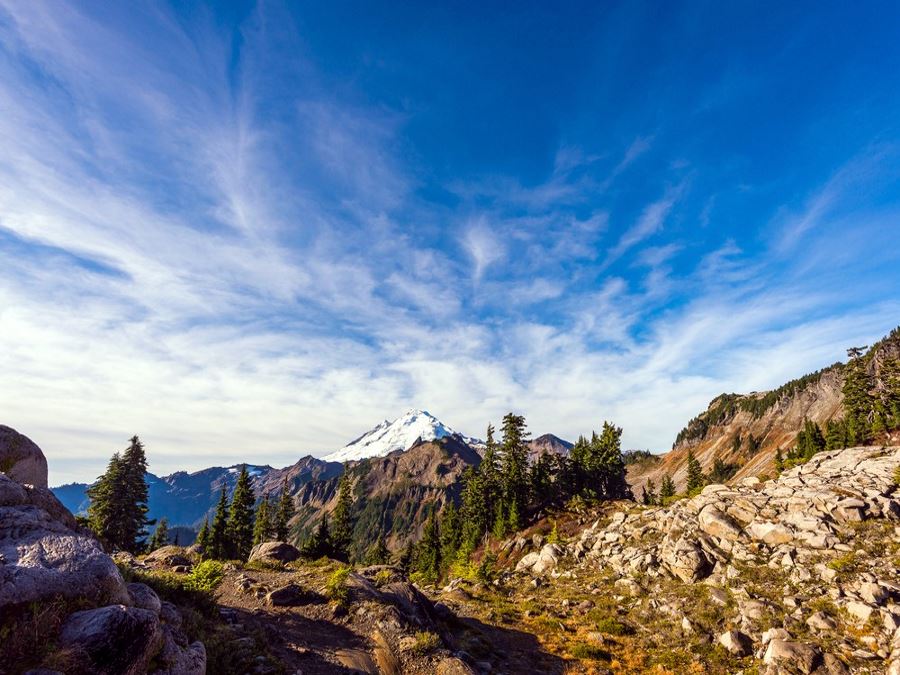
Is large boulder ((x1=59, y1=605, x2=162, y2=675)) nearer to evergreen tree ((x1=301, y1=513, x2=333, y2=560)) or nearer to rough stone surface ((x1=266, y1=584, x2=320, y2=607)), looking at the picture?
rough stone surface ((x1=266, y1=584, x2=320, y2=607))

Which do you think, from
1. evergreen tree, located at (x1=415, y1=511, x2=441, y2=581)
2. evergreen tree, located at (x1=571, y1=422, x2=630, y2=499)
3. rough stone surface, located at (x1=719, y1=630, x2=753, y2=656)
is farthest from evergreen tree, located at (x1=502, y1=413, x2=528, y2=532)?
rough stone surface, located at (x1=719, y1=630, x2=753, y2=656)

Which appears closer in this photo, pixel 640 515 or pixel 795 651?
pixel 795 651

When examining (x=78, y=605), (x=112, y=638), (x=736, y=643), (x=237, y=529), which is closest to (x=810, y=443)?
(x=736, y=643)

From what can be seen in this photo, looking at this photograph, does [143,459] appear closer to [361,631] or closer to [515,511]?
[361,631]

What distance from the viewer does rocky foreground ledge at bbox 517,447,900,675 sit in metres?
19.3

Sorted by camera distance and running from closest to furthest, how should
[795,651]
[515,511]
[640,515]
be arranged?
[795,651], [640,515], [515,511]

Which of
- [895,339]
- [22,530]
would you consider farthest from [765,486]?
[895,339]

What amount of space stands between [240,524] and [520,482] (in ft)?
147

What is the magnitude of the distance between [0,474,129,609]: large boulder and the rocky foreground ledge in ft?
86.1

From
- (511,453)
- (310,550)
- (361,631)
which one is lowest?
(310,550)

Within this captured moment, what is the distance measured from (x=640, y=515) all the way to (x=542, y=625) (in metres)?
21.0

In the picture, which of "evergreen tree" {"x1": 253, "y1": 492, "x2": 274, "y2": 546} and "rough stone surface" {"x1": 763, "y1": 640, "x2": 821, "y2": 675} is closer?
"rough stone surface" {"x1": 763, "y1": 640, "x2": 821, "y2": 675}

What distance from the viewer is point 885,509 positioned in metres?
27.8

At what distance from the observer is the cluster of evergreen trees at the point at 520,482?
2682 inches
